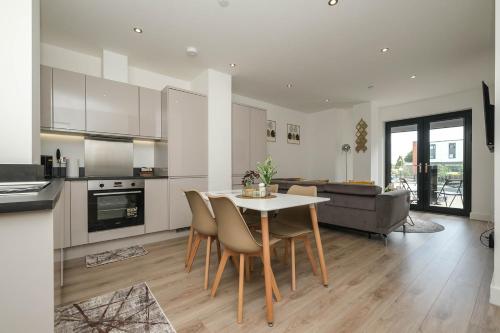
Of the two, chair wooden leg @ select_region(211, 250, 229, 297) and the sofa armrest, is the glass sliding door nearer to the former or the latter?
the sofa armrest

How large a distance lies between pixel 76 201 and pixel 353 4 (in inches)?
145

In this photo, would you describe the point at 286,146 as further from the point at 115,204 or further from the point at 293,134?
the point at 115,204

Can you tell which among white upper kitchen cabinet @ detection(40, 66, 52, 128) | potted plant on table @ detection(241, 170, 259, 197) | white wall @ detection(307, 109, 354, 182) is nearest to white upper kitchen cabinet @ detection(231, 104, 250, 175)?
potted plant on table @ detection(241, 170, 259, 197)

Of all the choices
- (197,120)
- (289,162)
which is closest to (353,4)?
(197,120)

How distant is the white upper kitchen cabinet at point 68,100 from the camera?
2680mm

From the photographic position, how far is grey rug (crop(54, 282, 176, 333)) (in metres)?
1.46

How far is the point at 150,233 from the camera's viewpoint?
3219mm

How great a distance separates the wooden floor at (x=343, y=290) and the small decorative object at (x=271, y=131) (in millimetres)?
3352

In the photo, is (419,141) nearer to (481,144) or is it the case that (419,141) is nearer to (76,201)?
(481,144)

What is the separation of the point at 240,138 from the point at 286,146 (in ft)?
7.48

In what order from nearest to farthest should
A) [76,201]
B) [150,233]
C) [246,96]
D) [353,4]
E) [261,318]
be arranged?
[261,318], [353,4], [76,201], [150,233], [246,96]

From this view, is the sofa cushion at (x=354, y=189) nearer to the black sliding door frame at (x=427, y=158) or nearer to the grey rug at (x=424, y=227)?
the grey rug at (x=424, y=227)

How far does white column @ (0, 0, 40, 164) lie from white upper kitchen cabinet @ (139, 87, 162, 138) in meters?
1.66

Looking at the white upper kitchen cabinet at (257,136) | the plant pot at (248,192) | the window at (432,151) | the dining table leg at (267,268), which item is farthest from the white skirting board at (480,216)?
the dining table leg at (267,268)
